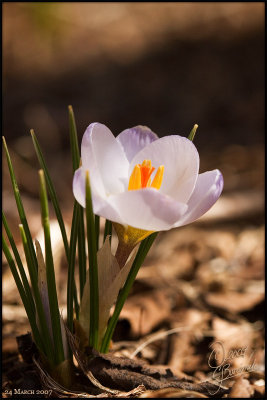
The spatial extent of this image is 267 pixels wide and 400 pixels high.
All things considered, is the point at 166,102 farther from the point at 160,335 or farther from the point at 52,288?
the point at 52,288

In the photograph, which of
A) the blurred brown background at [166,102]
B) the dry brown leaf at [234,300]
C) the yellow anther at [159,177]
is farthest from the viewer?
the blurred brown background at [166,102]

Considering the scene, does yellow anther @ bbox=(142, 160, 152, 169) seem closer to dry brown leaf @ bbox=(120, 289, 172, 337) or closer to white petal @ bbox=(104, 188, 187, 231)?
white petal @ bbox=(104, 188, 187, 231)

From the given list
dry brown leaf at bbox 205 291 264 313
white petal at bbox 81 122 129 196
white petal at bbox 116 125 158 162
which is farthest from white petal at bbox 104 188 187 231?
dry brown leaf at bbox 205 291 264 313

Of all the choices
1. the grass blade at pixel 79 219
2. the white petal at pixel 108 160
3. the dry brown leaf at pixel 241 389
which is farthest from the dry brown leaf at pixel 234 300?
the white petal at pixel 108 160

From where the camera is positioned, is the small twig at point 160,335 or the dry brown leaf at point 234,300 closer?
the small twig at point 160,335

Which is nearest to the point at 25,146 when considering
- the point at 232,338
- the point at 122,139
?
the point at 232,338

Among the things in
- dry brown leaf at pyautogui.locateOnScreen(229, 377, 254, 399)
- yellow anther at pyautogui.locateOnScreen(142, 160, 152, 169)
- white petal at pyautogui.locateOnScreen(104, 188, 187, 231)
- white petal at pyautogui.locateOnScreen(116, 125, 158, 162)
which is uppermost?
white petal at pyautogui.locateOnScreen(116, 125, 158, 162)

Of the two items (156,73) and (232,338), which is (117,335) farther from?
(156,73)

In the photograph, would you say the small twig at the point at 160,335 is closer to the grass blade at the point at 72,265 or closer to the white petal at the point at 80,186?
the grass blade at the point at 72,265
